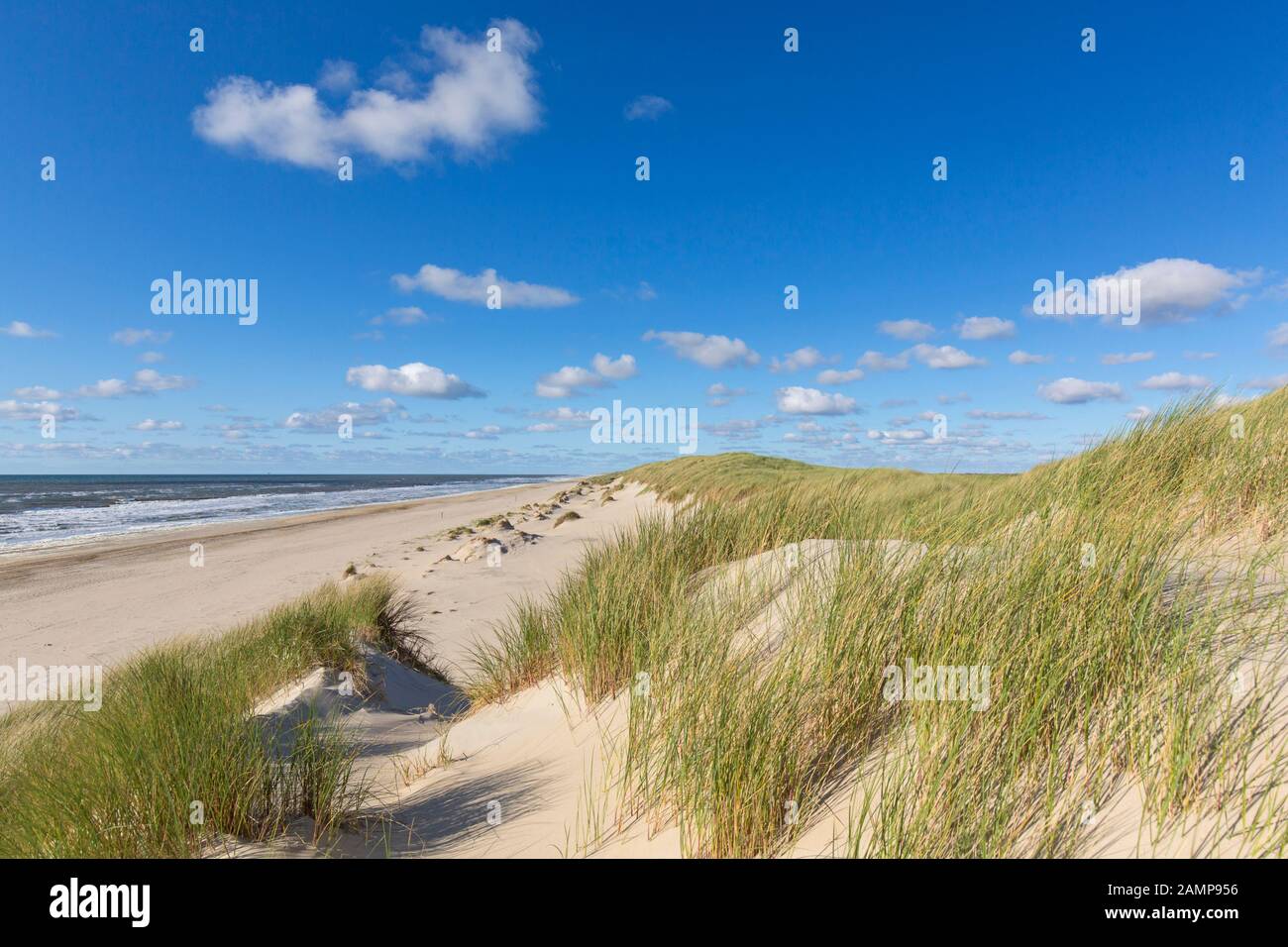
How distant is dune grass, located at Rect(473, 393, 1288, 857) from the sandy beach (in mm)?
5583

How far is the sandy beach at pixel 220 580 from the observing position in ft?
33.4

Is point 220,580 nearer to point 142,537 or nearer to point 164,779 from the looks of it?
point 142,537

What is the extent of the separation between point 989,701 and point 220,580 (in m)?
17.6

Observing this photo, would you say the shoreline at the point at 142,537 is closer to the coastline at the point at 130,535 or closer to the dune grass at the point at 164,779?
the coastline at the point at 130,535

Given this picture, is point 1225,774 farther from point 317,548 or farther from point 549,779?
point 317,548

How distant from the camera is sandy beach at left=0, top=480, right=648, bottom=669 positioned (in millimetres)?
10172

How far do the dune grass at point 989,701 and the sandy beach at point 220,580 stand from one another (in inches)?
220

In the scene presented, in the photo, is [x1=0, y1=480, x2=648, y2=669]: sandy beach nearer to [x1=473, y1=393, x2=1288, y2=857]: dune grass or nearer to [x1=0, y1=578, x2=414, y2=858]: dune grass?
[x1=0, y1=578, x2=414, y2=858]: dune grass

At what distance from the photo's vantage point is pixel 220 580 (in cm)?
1530

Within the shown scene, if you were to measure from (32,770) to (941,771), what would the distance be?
4314 millimetres

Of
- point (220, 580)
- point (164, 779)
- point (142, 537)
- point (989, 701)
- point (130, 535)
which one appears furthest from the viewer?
point (130, 535)

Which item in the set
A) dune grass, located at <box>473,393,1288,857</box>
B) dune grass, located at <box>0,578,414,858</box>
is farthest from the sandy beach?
dune grass, located at <box>473,393,1288,857</box>

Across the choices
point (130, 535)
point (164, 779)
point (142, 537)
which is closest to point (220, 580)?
point (142, 537)
